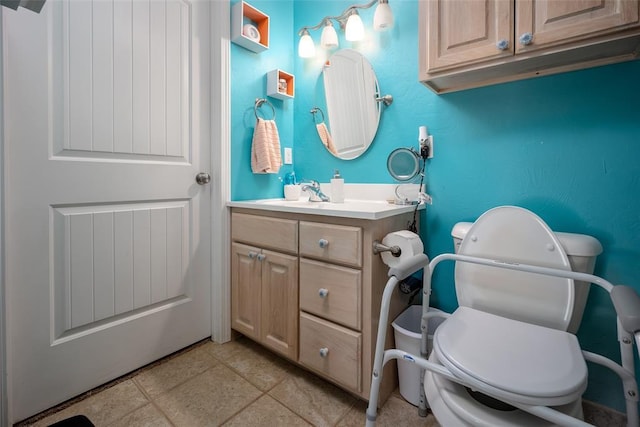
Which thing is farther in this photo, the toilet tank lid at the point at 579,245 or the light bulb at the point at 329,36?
the light bulb at the point at 329,36

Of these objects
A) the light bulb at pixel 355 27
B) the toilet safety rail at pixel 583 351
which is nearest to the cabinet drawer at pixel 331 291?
the toilet safety rail at pixel 583 351

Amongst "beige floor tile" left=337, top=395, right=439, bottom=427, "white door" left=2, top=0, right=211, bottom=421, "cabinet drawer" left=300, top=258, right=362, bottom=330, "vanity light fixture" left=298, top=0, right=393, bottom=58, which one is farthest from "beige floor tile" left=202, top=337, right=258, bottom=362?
"vanity light fixture" left=298, top=0, right=393, bottom=58

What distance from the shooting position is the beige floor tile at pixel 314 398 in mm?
1163

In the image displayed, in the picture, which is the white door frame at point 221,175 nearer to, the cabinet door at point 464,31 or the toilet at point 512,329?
the cabinet door at point 464,31

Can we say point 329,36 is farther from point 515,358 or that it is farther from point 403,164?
point 515,358

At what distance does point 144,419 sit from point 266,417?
1.51 ft

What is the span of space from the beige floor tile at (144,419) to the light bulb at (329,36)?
1.97 meters

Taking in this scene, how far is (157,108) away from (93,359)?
115 centimetres

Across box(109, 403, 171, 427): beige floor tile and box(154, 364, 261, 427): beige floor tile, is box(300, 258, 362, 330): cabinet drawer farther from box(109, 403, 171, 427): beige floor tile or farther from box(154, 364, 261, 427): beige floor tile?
box(109, 403, 171, 427): beige floor tile

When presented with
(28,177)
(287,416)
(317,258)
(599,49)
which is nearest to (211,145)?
(28,177)

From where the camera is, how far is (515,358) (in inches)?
30.5

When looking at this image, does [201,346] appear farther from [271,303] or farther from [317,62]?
[317,62]

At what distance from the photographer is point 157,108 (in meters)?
1.42

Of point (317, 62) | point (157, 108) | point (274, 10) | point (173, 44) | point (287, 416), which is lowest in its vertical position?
point (287, 416)
